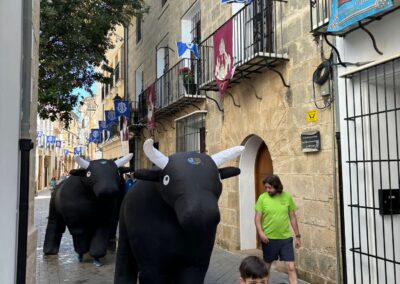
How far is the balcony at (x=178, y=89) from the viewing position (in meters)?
11.8

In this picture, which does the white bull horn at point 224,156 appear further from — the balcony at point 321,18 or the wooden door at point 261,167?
the wooden door at point 261,167

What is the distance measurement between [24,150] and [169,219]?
2.00 metres

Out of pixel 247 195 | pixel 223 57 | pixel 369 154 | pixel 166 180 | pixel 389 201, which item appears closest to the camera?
pixel 166 180

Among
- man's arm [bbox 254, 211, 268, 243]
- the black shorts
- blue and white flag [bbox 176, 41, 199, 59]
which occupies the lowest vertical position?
the black shorts

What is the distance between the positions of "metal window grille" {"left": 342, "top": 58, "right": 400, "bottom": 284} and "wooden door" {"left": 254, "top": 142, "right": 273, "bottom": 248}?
3.32 meters

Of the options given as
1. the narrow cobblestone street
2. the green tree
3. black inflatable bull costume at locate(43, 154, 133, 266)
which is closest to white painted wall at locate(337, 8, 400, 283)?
the narrow cobblestone street

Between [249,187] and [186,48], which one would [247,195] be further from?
[186,48]

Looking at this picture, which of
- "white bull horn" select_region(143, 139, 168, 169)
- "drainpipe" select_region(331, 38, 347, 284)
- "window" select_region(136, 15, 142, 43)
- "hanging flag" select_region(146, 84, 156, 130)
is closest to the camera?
"white bull horn" select_region(143, 139, 168, 169)

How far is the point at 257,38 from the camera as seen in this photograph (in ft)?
27.6

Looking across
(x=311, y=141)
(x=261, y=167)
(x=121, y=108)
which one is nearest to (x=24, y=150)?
(x=311, y=141)

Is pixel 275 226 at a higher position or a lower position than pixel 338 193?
lower

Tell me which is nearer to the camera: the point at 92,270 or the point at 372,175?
the point at 372,175

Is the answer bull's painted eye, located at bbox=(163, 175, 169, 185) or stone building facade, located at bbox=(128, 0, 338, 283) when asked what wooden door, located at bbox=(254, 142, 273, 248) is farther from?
bull's painted eye, located at bbox=(163, 175, 169, 185)

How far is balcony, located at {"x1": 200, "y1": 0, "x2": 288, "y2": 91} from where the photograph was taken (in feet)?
26.2
